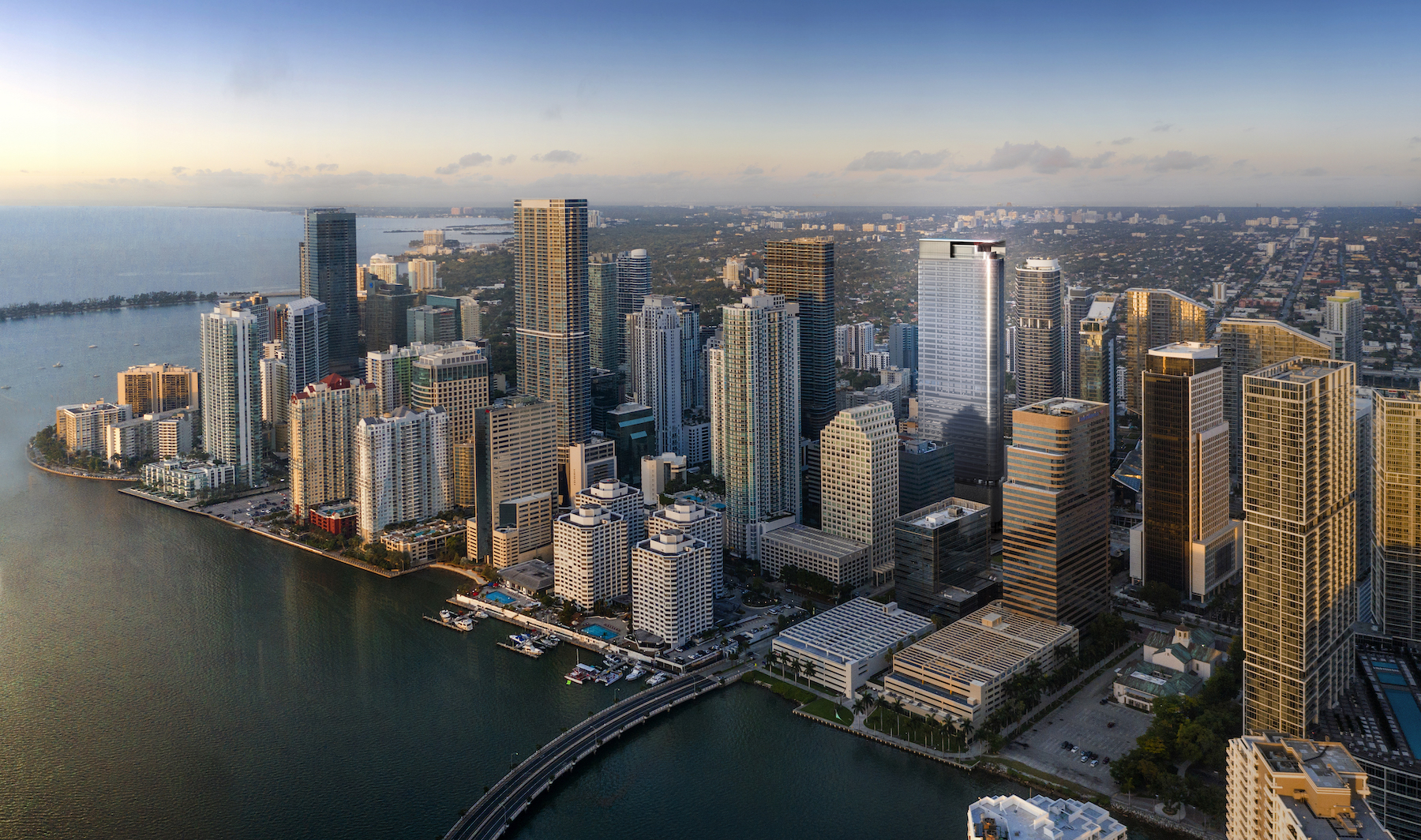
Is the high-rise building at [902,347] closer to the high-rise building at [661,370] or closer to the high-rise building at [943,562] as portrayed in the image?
the high-rise building at [661,370]

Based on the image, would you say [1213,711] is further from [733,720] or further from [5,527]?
[5,527]

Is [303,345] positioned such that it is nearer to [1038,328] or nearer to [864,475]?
[864,475]

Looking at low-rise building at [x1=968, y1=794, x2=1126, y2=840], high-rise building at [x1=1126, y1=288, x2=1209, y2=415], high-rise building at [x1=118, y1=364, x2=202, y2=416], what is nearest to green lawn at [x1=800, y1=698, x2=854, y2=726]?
low-rise building at [x1=968, y1=794, x2=1126, y2=840]

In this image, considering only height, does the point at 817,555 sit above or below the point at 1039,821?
above

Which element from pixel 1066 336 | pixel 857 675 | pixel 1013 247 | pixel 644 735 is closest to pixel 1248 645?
pixel 857 675

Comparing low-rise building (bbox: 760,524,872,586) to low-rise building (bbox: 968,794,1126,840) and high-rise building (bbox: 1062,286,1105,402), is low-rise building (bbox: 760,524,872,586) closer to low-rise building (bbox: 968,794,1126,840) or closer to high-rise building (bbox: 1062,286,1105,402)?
low-rise building (bbox: 968,794,1126,840)

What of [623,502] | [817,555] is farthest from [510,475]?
[817,555]

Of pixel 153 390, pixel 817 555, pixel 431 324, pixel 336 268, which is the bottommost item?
pixel 817 555
